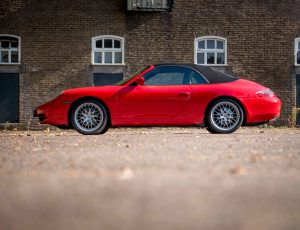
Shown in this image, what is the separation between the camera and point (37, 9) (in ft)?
61.4

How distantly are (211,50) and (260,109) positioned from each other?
8.86 metres

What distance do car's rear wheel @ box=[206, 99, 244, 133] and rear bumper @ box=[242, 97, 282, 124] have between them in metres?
0.15

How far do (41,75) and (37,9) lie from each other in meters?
2.15

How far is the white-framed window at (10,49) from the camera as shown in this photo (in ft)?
61.5

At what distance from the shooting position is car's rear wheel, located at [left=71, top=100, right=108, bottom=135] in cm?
1035

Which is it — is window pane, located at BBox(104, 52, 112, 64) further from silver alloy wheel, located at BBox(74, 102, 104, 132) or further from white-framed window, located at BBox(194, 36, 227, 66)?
silver alloy wheel, located at BBox(74, 102, 104, 132)

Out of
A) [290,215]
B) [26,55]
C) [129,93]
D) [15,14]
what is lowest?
[290,215]

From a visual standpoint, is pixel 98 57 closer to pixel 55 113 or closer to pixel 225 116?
pixel 55 113

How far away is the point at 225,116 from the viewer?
412 inches

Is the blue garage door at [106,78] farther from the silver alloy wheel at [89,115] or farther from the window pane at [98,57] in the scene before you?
the silver alloy wheel at [89,115]

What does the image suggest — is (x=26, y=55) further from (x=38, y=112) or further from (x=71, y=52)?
(x=38, y=112)

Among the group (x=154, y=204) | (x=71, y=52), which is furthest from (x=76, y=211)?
(x=71, y=52)

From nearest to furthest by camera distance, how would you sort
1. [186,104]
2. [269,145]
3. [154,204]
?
[154,204] → [269,145] → [186,104]

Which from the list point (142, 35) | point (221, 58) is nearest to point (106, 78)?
point (142, 35)
